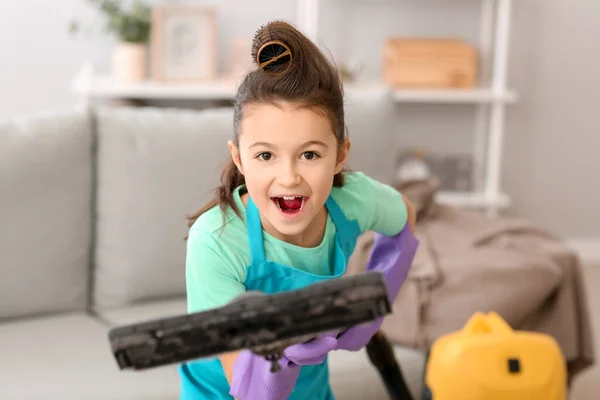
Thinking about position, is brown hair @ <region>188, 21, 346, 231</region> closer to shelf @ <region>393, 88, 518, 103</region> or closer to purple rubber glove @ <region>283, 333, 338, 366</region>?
purple rubber glove @ <region>283, 333, 338, 366</region>

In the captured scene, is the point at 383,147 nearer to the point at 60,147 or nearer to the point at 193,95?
the point at 60,147

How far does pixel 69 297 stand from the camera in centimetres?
218

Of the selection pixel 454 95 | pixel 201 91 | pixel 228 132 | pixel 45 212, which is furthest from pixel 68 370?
pixel 454 95

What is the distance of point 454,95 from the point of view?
3682 mm

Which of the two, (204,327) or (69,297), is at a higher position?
(204,327)

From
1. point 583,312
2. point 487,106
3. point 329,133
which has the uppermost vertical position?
point 329,133

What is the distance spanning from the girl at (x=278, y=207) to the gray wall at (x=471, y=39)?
2661 millimetres

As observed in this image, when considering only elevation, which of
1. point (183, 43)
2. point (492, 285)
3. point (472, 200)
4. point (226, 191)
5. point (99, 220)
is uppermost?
point (183, 43)

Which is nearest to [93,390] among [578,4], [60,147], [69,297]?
[69,297]

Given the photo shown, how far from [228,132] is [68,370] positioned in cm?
77

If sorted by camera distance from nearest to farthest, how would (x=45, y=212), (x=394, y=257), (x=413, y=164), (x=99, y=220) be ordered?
(x=394, y=257)
(x=45, y=212)
(x=99, y=220)
(x=413, y=164)

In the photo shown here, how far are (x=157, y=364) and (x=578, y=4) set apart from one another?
3.61 meters

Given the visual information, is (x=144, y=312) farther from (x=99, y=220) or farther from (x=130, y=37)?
(x=130, y=37)

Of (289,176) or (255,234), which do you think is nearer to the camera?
(289,176)
